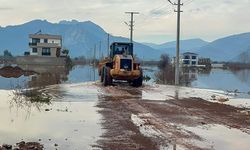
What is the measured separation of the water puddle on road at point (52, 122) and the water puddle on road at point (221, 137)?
8.75 ft

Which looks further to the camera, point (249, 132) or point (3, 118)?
point (3, 118)

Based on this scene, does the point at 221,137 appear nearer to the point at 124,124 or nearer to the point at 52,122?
the point at 124,124

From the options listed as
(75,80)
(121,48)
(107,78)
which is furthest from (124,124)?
(75,80)

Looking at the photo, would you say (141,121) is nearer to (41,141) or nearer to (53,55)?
(41,141)

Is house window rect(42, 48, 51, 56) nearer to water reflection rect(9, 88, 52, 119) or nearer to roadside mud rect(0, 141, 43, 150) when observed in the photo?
water reflection rect(9, 88, 52, 119)

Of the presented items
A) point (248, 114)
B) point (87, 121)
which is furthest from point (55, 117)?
point (248, 114)

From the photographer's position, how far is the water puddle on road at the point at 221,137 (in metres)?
11.8

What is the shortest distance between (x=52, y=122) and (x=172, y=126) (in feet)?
11.6

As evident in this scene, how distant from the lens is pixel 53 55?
114938 millimetres

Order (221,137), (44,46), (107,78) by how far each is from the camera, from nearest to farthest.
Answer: (221,137) → (107,78) → (44,46)

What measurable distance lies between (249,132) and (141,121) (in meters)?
3.30

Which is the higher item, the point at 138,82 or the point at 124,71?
the point at 124,71

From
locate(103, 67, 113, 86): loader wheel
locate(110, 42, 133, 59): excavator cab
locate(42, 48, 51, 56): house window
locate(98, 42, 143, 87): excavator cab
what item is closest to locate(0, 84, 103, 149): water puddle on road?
locate(98, 42, 143, 87): excavator cab

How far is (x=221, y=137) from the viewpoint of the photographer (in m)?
12.9
